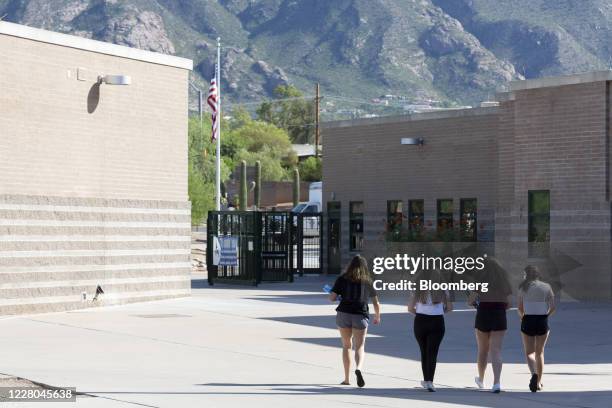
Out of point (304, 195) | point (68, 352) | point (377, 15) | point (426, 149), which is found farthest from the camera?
point (377, 15)

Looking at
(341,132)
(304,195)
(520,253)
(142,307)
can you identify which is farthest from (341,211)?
(304,195)

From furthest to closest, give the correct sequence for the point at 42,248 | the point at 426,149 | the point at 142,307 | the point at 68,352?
the point at 426,149, the point at 142,307, the point at 42,248, the point at 68,352

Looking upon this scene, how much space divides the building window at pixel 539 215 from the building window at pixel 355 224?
37.6 ft

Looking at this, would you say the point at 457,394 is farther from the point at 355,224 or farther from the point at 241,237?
the point at 355,224

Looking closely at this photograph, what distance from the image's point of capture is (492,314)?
663 inches

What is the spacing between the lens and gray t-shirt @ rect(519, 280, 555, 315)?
17.0 metres

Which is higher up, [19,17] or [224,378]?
[19,17]

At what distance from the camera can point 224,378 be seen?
17.5 m

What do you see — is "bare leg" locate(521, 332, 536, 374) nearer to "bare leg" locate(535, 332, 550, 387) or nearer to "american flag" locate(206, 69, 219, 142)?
"bare leg" locate(535, 332, 550, 387)

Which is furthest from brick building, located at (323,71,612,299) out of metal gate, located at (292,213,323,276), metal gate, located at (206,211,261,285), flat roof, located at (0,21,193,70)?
flat roof, located at (0,21,193,70)

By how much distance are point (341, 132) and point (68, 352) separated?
27.2 meters

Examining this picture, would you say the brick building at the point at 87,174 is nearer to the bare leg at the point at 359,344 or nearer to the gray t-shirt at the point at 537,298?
the bare leg at the point at 359,344

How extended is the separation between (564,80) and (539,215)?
148 inches

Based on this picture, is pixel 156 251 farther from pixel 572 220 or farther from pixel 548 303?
pixel 548 303
